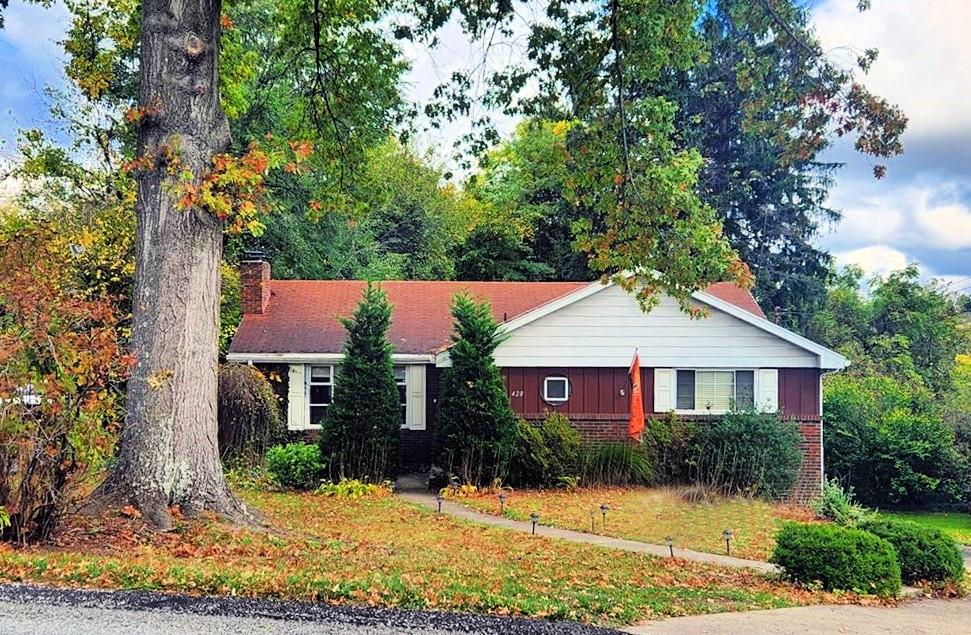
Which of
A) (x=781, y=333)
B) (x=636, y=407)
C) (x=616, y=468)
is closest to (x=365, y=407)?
(x=616, y=468)

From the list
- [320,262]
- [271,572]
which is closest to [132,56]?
[320,262]

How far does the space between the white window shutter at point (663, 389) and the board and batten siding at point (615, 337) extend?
6.5 inches

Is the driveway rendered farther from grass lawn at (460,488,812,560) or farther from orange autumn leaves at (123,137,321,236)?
grass lawn at (460,488,812,560)

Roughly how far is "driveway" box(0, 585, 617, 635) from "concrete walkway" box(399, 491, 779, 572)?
212 inches

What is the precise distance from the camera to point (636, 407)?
15.9 metres

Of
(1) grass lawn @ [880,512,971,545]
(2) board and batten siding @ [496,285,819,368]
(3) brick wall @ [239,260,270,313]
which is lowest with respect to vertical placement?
(1) grass lawn @ [880,512,971,545]

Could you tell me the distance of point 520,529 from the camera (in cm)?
1120

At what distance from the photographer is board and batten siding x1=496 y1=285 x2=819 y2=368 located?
1670 cm

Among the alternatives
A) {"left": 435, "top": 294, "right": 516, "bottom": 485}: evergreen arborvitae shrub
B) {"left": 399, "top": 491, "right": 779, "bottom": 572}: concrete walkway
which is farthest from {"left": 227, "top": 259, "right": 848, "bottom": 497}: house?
{"left": 399, "top": 491, "right": 779, "bottom": 572}: concrete walkway

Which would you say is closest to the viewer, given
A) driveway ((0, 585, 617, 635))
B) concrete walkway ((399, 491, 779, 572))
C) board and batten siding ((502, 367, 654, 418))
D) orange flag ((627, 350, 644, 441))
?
driveway ((0, 585, 617, 635))

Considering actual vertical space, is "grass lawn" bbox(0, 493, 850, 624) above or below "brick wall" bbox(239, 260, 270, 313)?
below

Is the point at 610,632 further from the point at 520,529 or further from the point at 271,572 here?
the point at 520,529

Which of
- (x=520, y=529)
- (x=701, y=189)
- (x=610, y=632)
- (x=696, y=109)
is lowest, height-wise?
(x=520, y=529)

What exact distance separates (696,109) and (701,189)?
3.78 m
